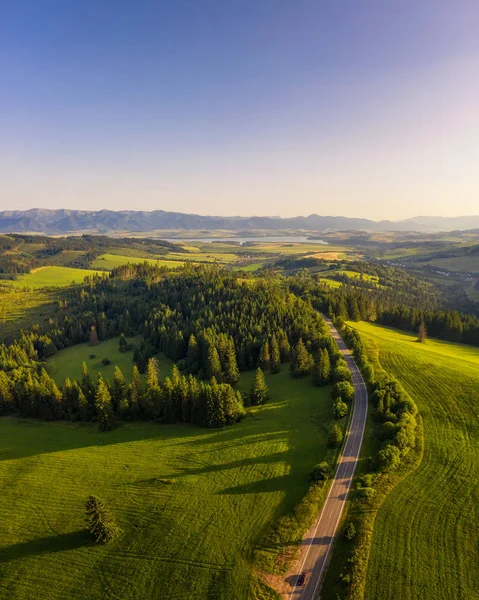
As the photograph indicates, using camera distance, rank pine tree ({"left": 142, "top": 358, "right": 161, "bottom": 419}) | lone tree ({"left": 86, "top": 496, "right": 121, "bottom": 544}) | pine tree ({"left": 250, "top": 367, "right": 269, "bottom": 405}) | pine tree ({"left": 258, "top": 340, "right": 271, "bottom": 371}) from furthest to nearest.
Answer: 1. pine tree ({"left": 258, "top": 340, "right": 271, "bottom": 371})
2. pine tree ({"left": 250, "top": 367, "right": 269, "bottom": 405})
3. pine tree ({"left": 142, "top": 358, "right": 161, "bottom": 419})
4. lone tree ({"left": 86, "top": 496, "right": 121, "bottom": 544})

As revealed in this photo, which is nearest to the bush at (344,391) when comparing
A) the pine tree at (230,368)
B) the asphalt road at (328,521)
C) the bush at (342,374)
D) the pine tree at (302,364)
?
the asphalt road at (328,521)

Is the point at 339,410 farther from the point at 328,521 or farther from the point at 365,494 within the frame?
the point at 328,521

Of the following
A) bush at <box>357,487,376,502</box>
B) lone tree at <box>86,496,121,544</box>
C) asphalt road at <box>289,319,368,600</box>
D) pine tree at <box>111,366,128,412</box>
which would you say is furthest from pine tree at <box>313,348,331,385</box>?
lone tree at <box>86,496,121,544</box>

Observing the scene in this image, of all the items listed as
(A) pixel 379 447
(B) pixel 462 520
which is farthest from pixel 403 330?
(B) pixel 462 520

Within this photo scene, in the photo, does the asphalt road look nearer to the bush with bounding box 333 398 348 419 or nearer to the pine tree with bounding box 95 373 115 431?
the bush with bounding box 333 398 348 419

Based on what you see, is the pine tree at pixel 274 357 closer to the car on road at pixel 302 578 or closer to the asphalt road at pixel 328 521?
the asphalt road at pixel 328 521

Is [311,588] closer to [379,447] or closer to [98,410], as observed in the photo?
[379,447]
